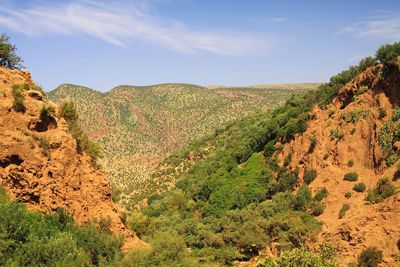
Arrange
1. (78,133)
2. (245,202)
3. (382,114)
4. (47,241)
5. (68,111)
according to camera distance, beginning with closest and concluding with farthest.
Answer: (47,241) < (78,133) < (68,111) < (382,114) < (245,202)

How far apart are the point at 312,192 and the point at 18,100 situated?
34405mm

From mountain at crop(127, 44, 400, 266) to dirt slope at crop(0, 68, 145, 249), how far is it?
474cm

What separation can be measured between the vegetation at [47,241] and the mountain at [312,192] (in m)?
2.21

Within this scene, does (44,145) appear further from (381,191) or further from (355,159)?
(355,159)

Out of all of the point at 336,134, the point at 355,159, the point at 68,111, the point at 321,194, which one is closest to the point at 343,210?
the point at 321,194

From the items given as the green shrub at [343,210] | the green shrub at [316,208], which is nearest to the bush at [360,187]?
the green shrub at [343,210]

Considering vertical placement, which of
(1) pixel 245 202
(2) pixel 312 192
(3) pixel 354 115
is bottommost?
(1) pixel 245 202

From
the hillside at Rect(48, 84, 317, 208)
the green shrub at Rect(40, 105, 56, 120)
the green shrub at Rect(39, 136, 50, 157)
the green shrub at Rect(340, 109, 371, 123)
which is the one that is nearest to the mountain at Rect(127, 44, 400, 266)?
the green shrub at Rect(340, 109, 371, 123)

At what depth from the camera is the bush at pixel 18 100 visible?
2458 centimetres

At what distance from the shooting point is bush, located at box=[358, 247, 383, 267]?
3272 cm

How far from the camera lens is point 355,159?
4662cm

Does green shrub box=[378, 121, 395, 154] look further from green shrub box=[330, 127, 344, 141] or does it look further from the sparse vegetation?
green shrub box=[330, 127, 344, 141]

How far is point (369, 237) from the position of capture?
35.0m

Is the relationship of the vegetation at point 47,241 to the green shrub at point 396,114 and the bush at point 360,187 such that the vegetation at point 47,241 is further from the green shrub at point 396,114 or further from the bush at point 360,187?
the green shrub at point 396,114
